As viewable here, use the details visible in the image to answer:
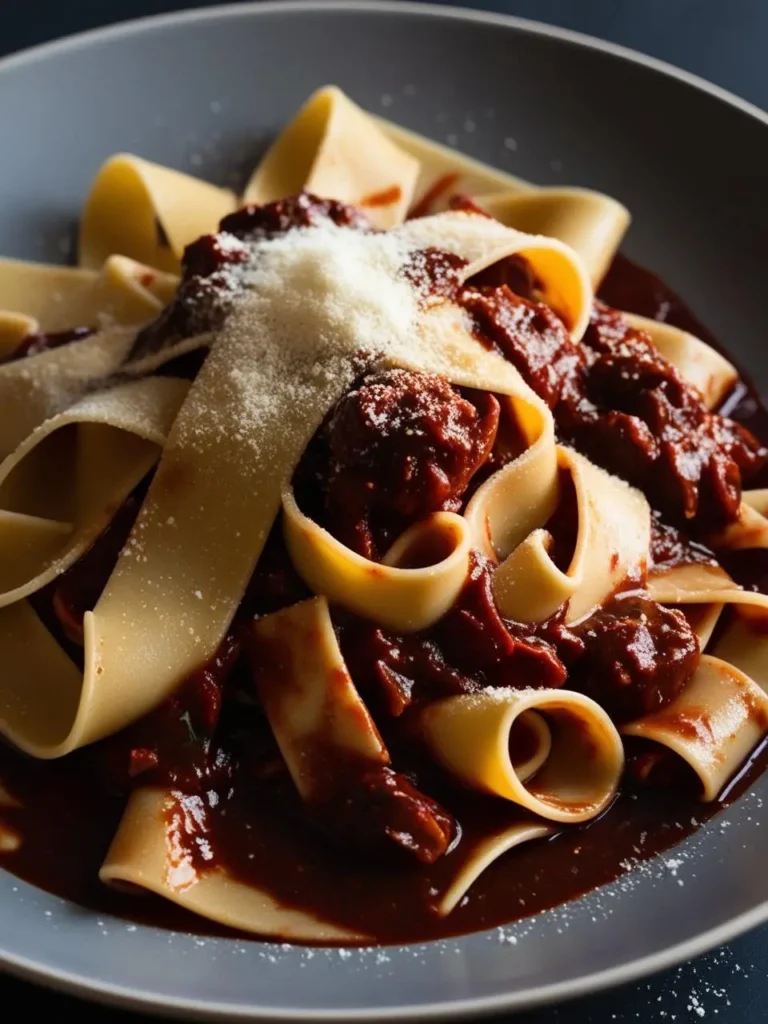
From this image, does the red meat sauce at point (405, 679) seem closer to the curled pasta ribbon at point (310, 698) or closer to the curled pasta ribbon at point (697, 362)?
the curled pasta ribbon at point (310, 698)

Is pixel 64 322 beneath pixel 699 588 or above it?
beneath

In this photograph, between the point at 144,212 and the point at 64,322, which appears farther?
the point at 144,212

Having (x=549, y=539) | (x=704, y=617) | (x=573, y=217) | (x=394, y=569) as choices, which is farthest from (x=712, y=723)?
(x=573, y=217)

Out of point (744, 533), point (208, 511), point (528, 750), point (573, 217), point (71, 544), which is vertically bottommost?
point (71, 544)

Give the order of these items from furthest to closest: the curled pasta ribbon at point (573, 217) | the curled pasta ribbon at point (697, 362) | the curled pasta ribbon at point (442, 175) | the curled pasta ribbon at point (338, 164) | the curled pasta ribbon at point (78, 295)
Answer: the curled pasta ribbon at point (442, 175) → the curled pasta ribbon at point (338, 164) → the curled pasta ribbon at point (573, 217) → the curled pasta ribbon at point (78, 295) → the curled pasta ribbon at point (697, 362)

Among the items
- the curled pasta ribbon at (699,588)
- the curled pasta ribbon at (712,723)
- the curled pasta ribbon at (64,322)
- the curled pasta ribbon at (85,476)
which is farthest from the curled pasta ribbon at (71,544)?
the curled pasta ribbon at (699,588)

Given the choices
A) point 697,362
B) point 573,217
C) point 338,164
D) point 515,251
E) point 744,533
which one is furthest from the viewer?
point 338,164

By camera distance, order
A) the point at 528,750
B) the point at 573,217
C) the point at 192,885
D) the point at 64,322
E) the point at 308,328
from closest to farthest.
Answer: the point at 192,885, the point at 528,750, the point at 308,328, the point at 64,322, the point at 573,217

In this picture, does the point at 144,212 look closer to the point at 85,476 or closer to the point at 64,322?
the point at 64,322

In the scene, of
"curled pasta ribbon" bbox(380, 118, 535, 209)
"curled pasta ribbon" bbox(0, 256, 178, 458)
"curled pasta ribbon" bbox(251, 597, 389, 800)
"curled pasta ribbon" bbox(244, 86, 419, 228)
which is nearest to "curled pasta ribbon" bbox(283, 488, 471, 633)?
"curled pasta ribbon" bbox(251, 597, 389, 800)
